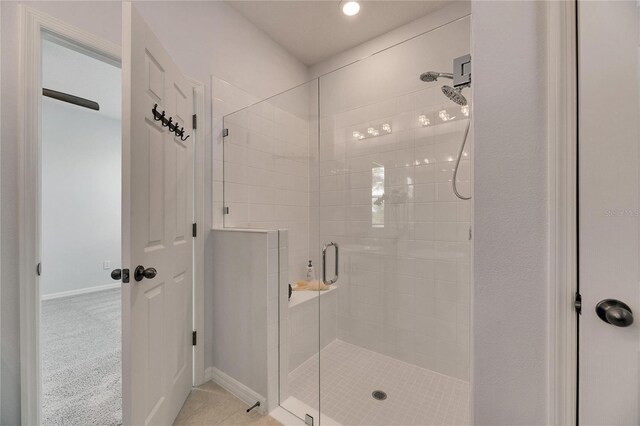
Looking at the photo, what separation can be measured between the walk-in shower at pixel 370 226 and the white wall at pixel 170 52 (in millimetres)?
325

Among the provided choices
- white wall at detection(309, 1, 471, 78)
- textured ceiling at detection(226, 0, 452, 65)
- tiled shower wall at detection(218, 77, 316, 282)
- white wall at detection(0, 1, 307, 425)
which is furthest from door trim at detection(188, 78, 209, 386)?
white wall at detection(309, 1, 471, 78)

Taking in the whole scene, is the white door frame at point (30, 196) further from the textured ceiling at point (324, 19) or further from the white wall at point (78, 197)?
the white wall at point (78, 197)

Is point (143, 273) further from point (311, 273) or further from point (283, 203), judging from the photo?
point (311, 273)

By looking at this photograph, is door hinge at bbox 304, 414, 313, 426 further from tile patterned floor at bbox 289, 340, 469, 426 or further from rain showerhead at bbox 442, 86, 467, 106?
rain showerhead at bbox 442, 86, 467, 106

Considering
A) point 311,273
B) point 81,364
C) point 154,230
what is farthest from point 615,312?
point 81,364

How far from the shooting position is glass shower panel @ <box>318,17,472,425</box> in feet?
5.76

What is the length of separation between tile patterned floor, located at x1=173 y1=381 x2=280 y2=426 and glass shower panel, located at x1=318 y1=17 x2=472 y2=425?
42 centimetres

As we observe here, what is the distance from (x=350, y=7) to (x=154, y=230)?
2.10 meters

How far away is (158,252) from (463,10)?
2.63 metres

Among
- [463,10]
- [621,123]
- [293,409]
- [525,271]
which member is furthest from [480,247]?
[463,10]

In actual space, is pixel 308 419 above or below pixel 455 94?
below

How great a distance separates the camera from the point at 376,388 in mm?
1702

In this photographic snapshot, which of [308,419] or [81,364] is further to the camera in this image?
[81,364]

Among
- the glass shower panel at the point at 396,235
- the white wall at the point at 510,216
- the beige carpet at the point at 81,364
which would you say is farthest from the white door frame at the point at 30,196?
the white wall at the point at 510,216
